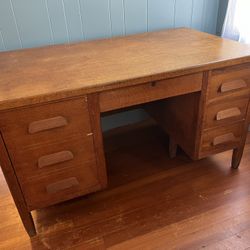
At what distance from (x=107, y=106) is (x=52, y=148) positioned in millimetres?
275

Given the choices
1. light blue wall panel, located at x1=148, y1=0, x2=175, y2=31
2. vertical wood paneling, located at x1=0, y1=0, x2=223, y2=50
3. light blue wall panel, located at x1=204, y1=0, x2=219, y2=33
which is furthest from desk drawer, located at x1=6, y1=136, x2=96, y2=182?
light blue wall panel, located at x1=204, y1=0, x2=219, y2=33

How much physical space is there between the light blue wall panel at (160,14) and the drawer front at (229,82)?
28.5 inches

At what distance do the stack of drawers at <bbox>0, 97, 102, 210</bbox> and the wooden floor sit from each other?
22cm

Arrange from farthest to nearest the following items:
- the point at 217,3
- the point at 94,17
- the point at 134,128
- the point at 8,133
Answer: the point at 134,128 → the point at 217,3 → the point at 94,17 → the point at 8,133

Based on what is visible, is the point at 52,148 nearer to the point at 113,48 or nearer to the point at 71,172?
the point at 71,172

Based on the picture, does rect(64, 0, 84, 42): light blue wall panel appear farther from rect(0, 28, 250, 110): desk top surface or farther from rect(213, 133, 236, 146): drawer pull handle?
rect(213, 133, 236, 146): drawer pull handle

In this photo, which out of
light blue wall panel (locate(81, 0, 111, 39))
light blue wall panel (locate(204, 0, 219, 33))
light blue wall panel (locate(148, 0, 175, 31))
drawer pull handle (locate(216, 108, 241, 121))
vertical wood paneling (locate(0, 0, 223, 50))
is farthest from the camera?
light blue wall panel (locate(204, 0, 219, 33))

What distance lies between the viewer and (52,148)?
99 centimetres

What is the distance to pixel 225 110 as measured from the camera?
1.25m

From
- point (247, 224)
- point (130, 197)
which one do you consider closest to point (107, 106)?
point (130, 197)

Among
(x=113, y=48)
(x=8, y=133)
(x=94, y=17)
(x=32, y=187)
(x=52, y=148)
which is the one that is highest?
(x=94, y=17)

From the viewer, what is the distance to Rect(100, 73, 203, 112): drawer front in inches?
38.8

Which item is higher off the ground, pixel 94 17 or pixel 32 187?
pixel 94 17

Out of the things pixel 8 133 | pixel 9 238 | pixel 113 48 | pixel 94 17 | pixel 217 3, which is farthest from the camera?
pixel 217 3
